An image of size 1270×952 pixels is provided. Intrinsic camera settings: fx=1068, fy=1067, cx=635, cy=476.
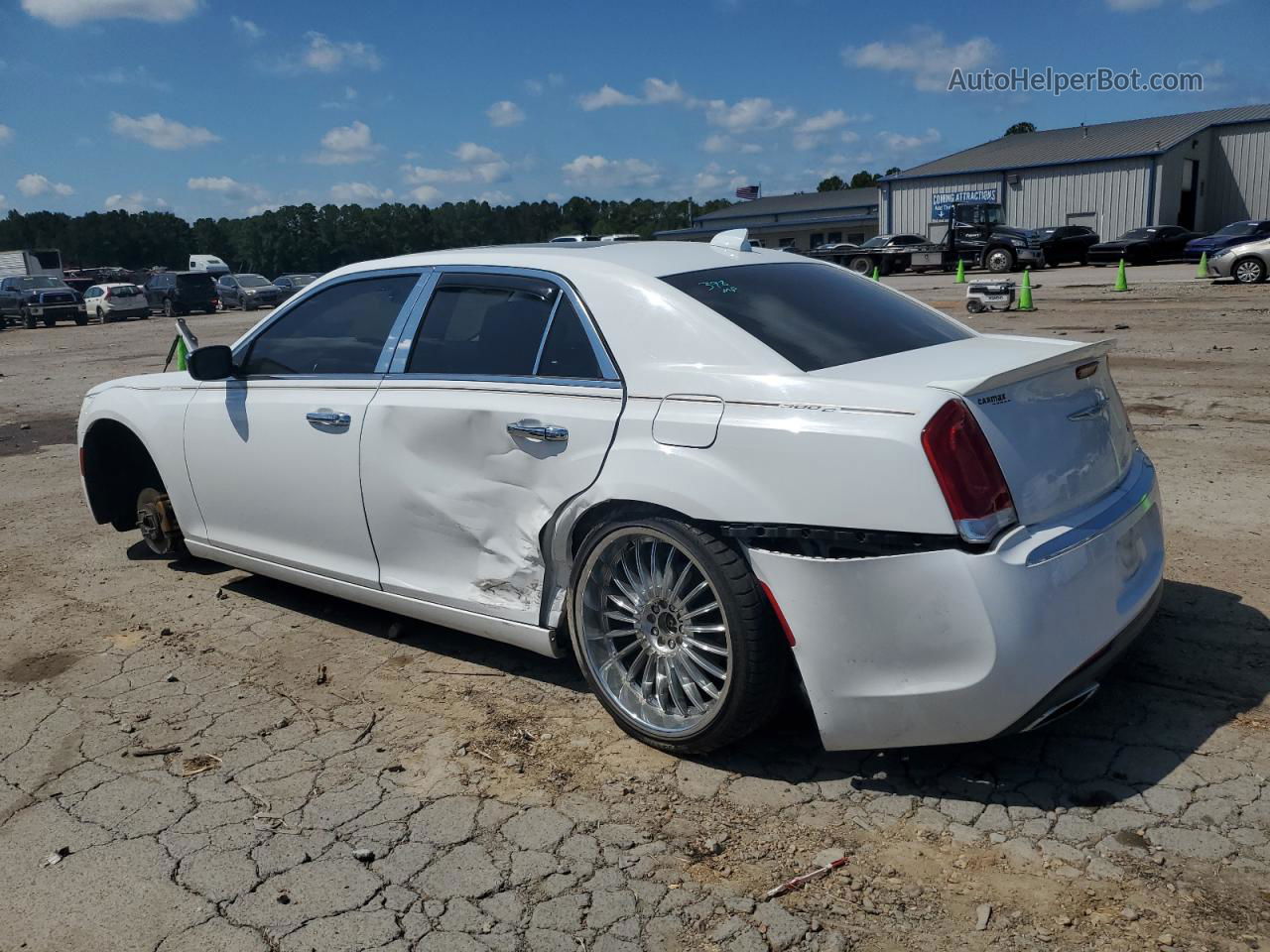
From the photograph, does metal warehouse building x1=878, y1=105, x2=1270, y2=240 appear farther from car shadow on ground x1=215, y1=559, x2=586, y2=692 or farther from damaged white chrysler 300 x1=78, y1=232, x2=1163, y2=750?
damaged white chrysler 300 x1=78, y1=232, x2=1163, y2=750

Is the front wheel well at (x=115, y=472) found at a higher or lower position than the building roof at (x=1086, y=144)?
lower

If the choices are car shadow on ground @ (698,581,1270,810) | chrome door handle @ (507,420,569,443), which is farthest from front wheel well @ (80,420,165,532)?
car shadow on ground @ (698,581,1270,810)

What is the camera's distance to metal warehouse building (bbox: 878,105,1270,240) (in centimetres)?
4478

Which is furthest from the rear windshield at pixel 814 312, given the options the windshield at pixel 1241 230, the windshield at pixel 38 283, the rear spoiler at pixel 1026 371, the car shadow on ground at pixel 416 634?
the windshield at pixel 38 283

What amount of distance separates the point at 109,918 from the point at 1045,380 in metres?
3.04

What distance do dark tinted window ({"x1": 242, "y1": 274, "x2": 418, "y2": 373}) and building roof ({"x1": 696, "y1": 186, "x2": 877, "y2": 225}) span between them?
233ft

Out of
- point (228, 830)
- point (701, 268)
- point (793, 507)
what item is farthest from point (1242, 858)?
point (228, 830)

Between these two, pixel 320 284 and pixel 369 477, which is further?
pixel 320 284

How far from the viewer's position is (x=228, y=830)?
3225mm

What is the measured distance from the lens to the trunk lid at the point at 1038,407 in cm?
299

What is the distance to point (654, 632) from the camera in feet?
11.5

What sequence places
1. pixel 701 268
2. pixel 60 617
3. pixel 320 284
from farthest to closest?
pixel 60 617 → pixel 320 284 → pixel 701 268

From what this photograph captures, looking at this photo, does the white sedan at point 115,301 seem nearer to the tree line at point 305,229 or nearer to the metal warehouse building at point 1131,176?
the tree line at point 305,229

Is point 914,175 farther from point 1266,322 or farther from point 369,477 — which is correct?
point 369,477
